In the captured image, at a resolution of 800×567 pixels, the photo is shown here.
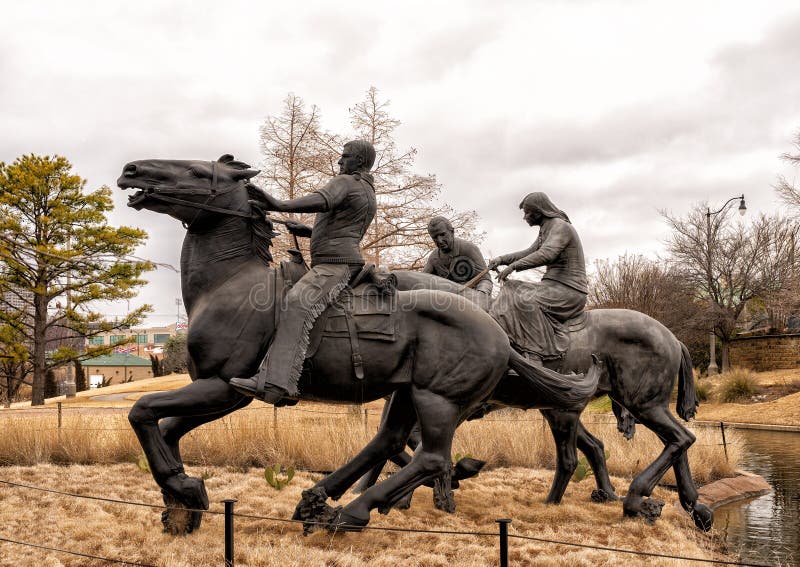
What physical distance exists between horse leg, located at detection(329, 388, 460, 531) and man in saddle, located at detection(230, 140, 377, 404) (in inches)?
39.9

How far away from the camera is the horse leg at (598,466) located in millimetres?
7387

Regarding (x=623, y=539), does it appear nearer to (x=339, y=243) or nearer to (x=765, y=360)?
(x=339, y=243)

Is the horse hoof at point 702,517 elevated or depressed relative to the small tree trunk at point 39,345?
depressed

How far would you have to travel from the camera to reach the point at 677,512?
6.93m

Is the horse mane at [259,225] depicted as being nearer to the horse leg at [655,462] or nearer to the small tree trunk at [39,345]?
the horse leg at [655,462]

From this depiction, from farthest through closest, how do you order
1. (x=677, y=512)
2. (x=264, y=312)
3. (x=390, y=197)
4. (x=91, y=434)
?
(x=390, y=197) → (x=91, y=434) → (x=677, y=512) → (x=264, y=312)

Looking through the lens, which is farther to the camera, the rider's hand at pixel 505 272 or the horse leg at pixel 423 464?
the rider's hand at pixel 505 272

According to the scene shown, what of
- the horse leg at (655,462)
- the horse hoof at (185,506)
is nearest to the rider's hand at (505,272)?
the horse leg at (655,462)

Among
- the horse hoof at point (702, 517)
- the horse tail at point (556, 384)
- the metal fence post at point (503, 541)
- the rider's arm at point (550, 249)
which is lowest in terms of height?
the horse hoof at point (702, 517)

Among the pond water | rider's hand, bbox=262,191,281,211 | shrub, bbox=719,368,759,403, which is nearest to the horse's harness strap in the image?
rider's hand, bbox=262,191,281,211

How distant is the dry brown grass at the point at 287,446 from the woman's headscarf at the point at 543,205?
394 cm

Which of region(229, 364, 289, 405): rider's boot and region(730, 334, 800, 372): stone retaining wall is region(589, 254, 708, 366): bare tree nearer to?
region(730, 334, 800, 372): stone retaining wall

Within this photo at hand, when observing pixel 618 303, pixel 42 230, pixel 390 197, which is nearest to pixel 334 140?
pixel 390 197

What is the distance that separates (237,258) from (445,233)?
2643 millimetres
